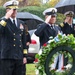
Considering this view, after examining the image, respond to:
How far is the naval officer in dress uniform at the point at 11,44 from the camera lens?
21.7ft

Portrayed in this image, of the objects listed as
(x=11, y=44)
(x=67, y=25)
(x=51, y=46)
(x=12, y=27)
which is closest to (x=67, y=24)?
(x=67, y=25)

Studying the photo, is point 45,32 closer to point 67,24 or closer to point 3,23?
point 67,24

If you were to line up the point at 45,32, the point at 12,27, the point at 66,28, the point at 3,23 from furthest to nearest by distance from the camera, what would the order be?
the point at 66,28 < the point at 45,32 < the point at 12,27 < the point at 3,23

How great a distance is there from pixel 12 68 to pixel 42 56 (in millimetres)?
842

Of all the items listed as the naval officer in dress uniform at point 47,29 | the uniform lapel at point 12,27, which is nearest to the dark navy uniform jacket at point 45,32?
the naval officer in dress uniform at point 47,29

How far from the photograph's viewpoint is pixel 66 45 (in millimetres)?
6047

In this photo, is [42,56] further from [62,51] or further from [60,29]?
[60,29]

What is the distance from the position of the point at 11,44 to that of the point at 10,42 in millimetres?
38

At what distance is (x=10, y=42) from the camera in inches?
261

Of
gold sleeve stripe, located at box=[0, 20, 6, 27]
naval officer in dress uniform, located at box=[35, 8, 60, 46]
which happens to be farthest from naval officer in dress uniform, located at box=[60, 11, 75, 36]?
gold sleeve stripe, located at box=[0, 20, 6, 27]

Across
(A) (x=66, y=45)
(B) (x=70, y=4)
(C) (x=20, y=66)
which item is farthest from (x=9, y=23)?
(B) (x=70, y=4)

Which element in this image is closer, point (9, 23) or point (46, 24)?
point (9, 23)

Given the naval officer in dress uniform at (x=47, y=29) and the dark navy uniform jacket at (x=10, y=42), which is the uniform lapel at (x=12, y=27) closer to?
the dark navy uniform jacket at (x=10, y=42)

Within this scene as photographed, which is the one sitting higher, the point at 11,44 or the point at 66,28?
the point at 66,28
